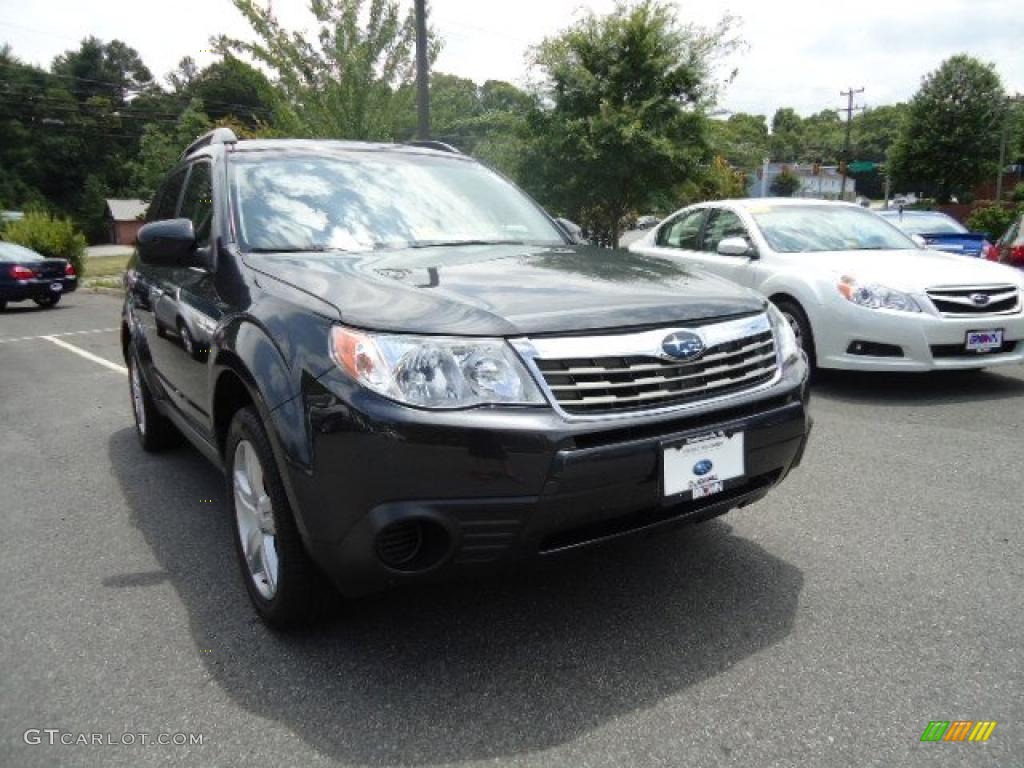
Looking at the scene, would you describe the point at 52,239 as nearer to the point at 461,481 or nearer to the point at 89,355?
the point at 89,355

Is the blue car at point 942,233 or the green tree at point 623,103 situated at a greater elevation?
the green tree at point 623,103

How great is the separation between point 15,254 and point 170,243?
16.4 metres

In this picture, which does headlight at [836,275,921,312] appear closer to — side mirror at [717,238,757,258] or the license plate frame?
the license plate frame

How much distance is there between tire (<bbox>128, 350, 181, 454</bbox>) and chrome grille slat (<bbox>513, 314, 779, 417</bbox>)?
10.7ft

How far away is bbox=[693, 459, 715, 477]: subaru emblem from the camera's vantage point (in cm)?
230

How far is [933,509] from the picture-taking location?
11.5ft

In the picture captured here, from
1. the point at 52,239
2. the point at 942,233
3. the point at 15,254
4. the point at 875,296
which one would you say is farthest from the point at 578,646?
the point at 52,239

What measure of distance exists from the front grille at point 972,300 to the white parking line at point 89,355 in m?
7.28

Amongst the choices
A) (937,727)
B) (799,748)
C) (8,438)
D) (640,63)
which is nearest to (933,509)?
(937,727)

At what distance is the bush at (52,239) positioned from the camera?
2327 centimetres

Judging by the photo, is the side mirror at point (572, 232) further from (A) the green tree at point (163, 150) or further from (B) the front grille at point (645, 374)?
(A) the green tree at point (163, 150)

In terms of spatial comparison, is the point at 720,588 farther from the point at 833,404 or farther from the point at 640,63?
the point at 640,63

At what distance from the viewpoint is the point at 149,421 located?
15.7 ft

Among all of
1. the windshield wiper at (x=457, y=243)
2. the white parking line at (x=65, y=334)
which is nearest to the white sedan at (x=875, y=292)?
the windshield wiper at (x=457, y=243)
